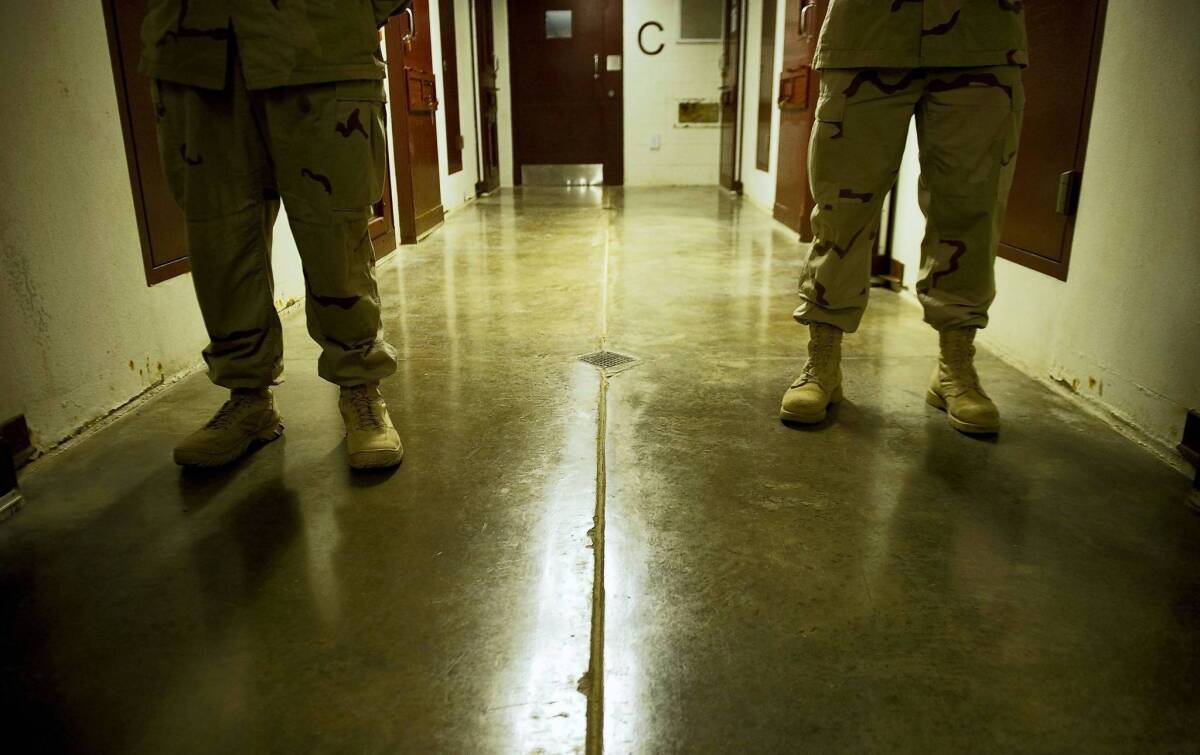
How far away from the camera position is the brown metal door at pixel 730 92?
5922mm

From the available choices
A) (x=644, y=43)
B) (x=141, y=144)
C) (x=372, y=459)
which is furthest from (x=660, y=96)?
(x=372, y=459)

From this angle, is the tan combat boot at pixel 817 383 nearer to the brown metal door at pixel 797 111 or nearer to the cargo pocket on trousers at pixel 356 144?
the cargo pocket on trousers at pixel 356 144

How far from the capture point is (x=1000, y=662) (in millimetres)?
833

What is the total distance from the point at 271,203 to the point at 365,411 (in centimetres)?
39

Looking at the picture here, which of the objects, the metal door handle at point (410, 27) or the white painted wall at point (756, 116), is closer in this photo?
the metal door handle at point (410, 27)

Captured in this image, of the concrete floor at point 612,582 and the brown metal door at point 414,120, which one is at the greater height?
the brown metal door at point 414,120

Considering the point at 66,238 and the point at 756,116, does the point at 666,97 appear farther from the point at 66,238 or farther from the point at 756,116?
the point at 66,238

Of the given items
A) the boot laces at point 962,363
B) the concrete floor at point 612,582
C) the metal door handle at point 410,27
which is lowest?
the concrete floor at point 612,582

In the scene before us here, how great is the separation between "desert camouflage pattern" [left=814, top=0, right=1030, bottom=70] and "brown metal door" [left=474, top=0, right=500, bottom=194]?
4863mm

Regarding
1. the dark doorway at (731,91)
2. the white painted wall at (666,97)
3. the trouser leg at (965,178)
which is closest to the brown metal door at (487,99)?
the white painted wall at (666,97)

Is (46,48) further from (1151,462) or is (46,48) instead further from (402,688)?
(1151,462)

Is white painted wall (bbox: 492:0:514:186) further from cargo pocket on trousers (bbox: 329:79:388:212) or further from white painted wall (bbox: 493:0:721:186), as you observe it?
cargo pocket on trousers (bbox: 329:79:388:212)

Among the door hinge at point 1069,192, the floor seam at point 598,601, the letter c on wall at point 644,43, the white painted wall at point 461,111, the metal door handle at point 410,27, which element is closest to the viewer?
the floor seam at point 598,601

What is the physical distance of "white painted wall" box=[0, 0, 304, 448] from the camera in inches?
51.9
